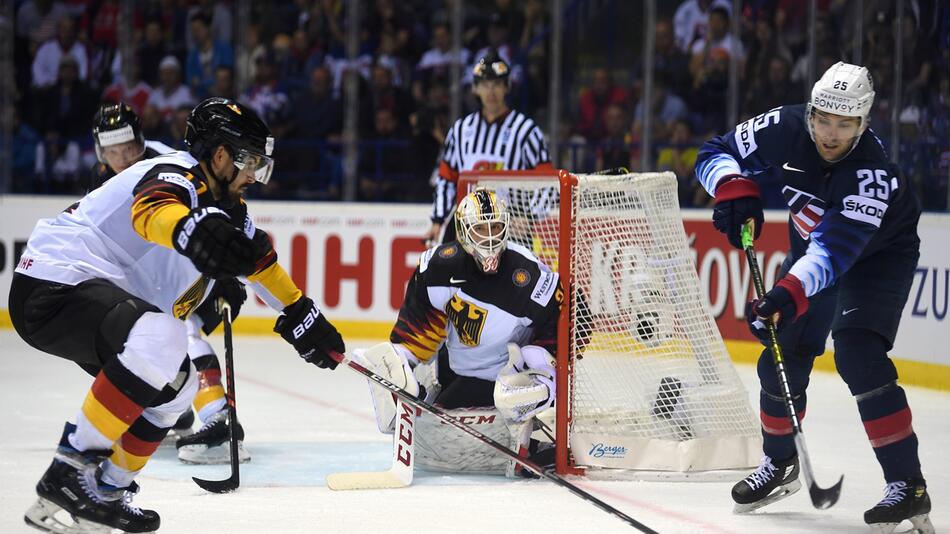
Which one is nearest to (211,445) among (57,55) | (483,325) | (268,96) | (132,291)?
(483,325)

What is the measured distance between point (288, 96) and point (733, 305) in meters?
3.74

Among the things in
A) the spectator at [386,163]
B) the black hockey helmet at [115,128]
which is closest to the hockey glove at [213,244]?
the black hockey helmet at [115,128]

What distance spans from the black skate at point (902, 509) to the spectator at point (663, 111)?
4.92 meters

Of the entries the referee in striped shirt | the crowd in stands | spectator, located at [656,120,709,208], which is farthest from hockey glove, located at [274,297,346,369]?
spectator, located at [656,120,709,208]

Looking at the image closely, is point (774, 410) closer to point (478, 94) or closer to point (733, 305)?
point (478, 94)

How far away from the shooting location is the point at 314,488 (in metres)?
3.82

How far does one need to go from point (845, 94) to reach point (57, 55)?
7.68m

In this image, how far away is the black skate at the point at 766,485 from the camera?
11.6 feet

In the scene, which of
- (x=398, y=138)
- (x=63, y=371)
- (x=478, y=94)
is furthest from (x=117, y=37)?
(x=478, y=94)

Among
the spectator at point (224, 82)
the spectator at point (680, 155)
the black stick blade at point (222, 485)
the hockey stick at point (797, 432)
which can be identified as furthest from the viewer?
the spectator at point (224, 82)

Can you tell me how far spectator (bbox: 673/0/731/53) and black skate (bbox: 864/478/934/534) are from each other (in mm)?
5147

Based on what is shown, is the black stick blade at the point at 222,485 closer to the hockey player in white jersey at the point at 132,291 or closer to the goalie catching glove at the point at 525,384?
the hockey player in white jersey at the point at 132,291

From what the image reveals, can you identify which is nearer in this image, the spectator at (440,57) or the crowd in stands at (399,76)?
the crowd in stands at (399,76)

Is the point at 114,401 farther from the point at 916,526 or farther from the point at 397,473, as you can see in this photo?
the point at 916,526
